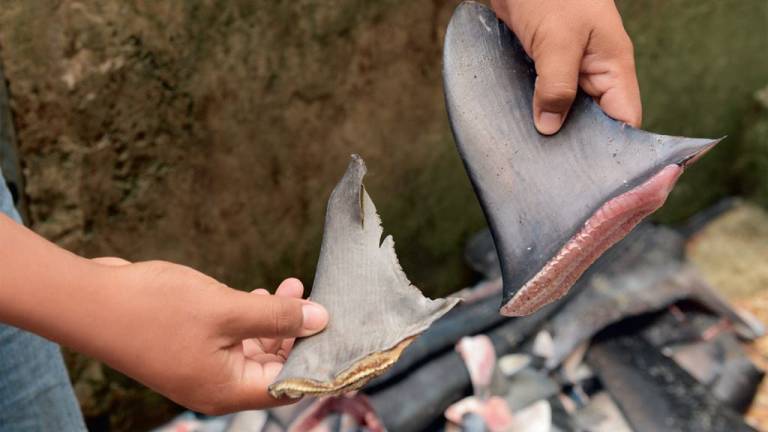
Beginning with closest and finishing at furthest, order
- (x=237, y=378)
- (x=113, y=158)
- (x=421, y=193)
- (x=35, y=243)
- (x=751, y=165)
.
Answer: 1. (x=35, y=243)
2. (x=237, y=378)
3. (x=113, y=158)
4. (x=421, y=193)
5. (x=751, y=165)

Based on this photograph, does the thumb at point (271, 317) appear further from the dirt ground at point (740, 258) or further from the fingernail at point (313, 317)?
the dirt ground at point (740, 258)

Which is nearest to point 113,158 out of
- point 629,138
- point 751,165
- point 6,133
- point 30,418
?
point 6,133

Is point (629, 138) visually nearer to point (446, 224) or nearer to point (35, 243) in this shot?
point (35, 243)

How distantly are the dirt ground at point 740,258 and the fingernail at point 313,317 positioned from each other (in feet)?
7.28

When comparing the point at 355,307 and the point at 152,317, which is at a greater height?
the point at 152,317

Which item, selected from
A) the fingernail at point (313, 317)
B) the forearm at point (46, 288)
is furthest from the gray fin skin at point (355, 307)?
the forearm at point (46, 288)

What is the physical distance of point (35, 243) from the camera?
90 cm

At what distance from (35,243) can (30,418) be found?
45 cm

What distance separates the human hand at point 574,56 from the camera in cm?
117

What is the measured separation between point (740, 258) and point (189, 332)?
292 cm

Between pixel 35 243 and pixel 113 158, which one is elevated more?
pixel 35 243

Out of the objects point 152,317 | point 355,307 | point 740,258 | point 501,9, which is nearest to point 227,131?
point 501,9

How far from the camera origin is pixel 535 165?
1199 mm

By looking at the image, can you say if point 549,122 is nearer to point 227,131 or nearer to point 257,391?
point 257,391
